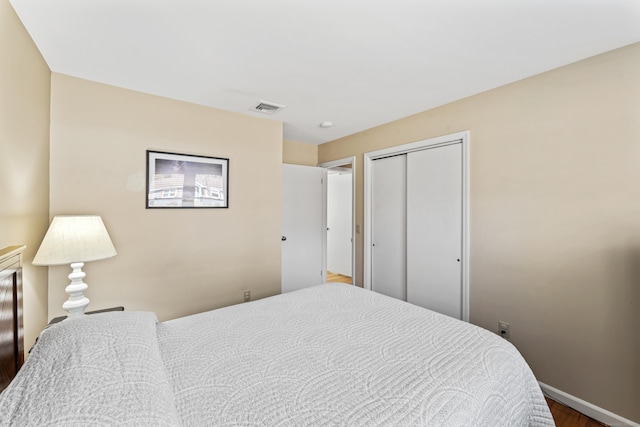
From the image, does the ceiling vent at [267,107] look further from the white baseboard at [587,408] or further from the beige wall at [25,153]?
the white baseboard at [587,408]

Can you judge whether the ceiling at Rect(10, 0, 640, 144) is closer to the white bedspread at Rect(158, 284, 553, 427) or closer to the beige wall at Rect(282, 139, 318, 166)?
the beige wall at Rect(282, 139, 318, 166)

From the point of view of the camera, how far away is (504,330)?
223cm

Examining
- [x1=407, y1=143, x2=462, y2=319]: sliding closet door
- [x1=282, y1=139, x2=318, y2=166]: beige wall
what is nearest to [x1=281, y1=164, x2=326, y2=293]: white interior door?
[x1=282, y1=139, x2=318, y2=166]: beige wall

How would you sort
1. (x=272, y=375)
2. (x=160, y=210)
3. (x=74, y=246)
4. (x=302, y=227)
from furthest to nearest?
(x=302, y=227) → (x=160, y=210) → (x=74, y=246) → (x=272, y=375)

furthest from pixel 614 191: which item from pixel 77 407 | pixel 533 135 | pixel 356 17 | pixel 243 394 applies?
pixel 77 407

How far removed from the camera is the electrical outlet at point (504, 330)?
7.26 ft

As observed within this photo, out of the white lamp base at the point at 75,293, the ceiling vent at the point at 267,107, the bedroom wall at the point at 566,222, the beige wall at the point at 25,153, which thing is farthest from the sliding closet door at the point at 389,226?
the beige wall at the point at 25,153

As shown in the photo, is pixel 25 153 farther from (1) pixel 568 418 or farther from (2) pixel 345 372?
(1) pixel 568 418

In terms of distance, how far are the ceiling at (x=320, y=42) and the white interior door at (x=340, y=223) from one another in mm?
2876

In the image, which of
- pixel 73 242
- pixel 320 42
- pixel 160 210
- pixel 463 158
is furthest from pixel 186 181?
pixel 463 158

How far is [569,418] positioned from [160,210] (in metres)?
3.46

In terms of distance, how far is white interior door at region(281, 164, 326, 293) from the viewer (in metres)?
3.58

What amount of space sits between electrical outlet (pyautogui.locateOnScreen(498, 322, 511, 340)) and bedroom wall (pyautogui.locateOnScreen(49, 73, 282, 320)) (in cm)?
219

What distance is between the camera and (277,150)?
3.19 meters
